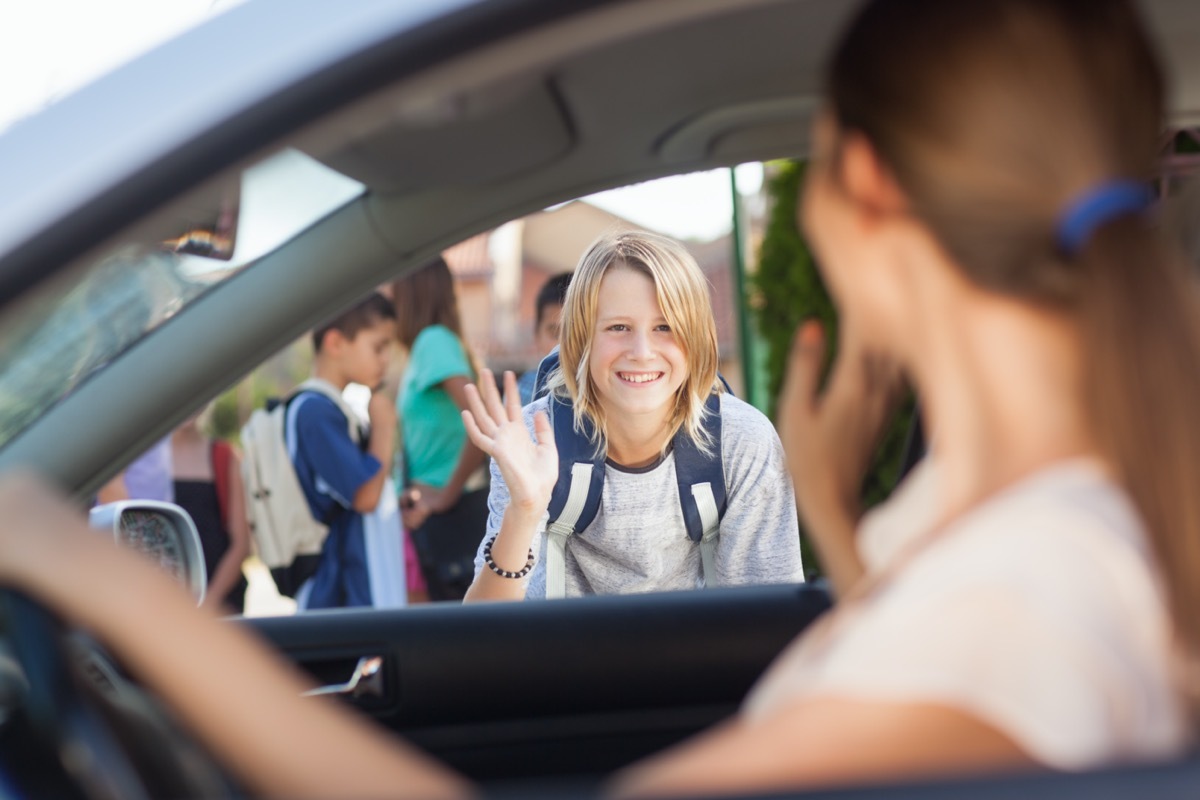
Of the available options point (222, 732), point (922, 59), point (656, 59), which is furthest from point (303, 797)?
point (656, 59)

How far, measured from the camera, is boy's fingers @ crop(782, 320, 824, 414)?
1389mm

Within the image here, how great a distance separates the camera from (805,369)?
1422 millimetres

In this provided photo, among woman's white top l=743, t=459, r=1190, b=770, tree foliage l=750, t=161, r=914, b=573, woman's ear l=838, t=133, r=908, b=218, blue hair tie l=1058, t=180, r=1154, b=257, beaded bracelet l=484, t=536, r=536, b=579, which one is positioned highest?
tree foliage l=750, t=161, r=914, b=573

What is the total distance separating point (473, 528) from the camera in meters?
4.86

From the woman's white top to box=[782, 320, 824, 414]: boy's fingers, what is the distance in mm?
413

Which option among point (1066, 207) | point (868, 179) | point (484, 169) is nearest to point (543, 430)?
point (484, 169)

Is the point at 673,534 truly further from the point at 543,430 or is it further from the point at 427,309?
the point at 427,309

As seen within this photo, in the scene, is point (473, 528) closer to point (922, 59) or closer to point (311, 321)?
point (311, 321)

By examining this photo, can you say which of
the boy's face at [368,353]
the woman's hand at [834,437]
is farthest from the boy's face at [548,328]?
the woman's hand at [834,437]

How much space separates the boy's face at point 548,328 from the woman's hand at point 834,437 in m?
3.14

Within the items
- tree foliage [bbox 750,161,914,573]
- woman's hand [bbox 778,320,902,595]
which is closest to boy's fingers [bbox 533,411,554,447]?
woman's hand [bbox 778,320,902,595]

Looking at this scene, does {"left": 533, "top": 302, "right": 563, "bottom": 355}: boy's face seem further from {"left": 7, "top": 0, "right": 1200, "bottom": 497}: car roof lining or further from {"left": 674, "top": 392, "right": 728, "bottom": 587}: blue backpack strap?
{"left": 7, "top": 0, "right": 1200, "bottom": 497}: car roof lining

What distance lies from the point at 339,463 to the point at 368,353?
42 centimetres

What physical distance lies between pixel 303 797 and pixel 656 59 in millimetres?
1048
